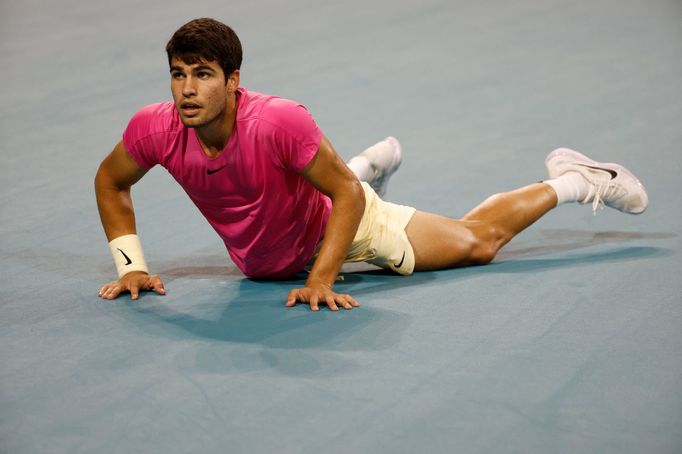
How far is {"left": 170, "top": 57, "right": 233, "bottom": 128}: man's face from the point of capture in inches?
123

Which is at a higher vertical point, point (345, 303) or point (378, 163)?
point (378, 163)

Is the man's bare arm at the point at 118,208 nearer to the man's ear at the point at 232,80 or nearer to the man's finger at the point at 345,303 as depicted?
the man's ear at the point at 232,80

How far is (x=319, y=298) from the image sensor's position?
10.8 feet

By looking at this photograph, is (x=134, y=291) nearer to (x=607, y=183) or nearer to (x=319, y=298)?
(x=319, y=298)

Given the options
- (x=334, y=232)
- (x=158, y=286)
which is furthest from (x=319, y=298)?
(x=158, y=286)

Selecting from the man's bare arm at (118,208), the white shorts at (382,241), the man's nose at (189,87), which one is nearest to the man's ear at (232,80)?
the man's nose at (189,87)

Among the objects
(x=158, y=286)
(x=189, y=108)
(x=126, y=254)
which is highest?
(x=189, y=108)

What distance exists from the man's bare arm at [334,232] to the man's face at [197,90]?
0.41 metres

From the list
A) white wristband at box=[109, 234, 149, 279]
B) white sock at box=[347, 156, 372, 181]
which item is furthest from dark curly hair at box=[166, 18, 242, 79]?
white sock at box=[347, 156, 372, 181]

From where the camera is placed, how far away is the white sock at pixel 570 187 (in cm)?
406

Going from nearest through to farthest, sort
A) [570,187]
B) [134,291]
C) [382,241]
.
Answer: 1. [134,291]
2. [382,241]
3. [570,187]

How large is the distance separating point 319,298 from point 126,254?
81 cm

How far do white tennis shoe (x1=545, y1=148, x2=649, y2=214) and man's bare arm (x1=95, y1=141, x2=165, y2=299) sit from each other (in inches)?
74.3

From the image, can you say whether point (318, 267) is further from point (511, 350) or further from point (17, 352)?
point (17, 352)
